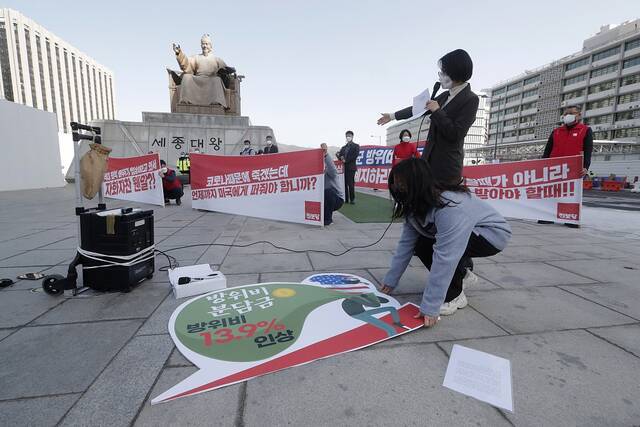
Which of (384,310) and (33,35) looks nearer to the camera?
(384,310)

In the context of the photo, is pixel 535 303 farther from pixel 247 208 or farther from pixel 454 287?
pixel 247 208

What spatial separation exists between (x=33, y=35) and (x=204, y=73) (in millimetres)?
84702

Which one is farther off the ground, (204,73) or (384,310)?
(204,73)

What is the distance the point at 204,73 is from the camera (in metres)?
14.4

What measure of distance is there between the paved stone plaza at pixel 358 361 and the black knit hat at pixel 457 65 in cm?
167

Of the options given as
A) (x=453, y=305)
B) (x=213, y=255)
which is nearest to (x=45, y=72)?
(x=213, y=255)

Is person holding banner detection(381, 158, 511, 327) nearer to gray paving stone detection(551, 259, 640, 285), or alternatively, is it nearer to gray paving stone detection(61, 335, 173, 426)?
gray paving stone detection(61, 335, 173, 426)

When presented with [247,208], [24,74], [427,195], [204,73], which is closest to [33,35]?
[24,74]

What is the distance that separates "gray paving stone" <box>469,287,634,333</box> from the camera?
1.94m

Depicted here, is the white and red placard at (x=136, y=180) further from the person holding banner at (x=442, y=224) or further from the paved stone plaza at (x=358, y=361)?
the person holding banner at (x=442, y=224)

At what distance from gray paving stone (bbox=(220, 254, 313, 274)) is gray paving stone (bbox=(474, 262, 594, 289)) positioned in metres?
1.73

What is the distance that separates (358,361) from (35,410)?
1.36 metres

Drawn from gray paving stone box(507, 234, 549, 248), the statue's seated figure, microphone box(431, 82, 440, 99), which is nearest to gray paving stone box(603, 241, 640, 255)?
gray paving stone box(507, 234, 549, 248)

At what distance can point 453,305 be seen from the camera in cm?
209
